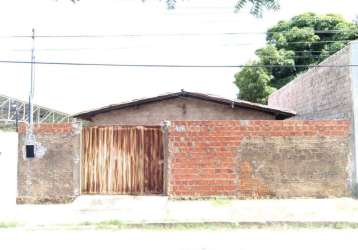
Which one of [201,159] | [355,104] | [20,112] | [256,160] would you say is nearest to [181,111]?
[201,159]

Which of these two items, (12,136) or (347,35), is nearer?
(347,35)

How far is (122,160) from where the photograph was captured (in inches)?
494

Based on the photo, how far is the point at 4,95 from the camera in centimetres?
4447

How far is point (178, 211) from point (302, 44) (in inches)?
823

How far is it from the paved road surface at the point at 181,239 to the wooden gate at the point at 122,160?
139 inches

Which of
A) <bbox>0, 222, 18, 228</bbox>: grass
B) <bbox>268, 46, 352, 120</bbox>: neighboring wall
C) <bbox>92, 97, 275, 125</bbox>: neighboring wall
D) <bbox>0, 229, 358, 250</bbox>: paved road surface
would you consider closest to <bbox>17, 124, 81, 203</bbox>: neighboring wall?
<bbox>0, 222, 18, 228</bbox>: grass

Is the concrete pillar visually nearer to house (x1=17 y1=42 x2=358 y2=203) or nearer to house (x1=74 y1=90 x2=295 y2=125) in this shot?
house (x1=17 y1=42 x2=358 y2=203)

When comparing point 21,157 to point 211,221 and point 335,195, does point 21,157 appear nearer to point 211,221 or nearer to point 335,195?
point 211,221

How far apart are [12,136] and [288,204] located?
3198 cm

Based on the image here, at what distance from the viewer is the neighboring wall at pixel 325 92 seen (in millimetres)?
12773

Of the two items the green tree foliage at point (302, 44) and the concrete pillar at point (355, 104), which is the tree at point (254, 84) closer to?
the green tree foliage at point (302, 44)

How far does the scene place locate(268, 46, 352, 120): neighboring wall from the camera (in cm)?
1277

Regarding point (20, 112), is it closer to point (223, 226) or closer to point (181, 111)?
point (181, 111)

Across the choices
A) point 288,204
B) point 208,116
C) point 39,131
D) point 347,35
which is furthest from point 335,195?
point 347,35
